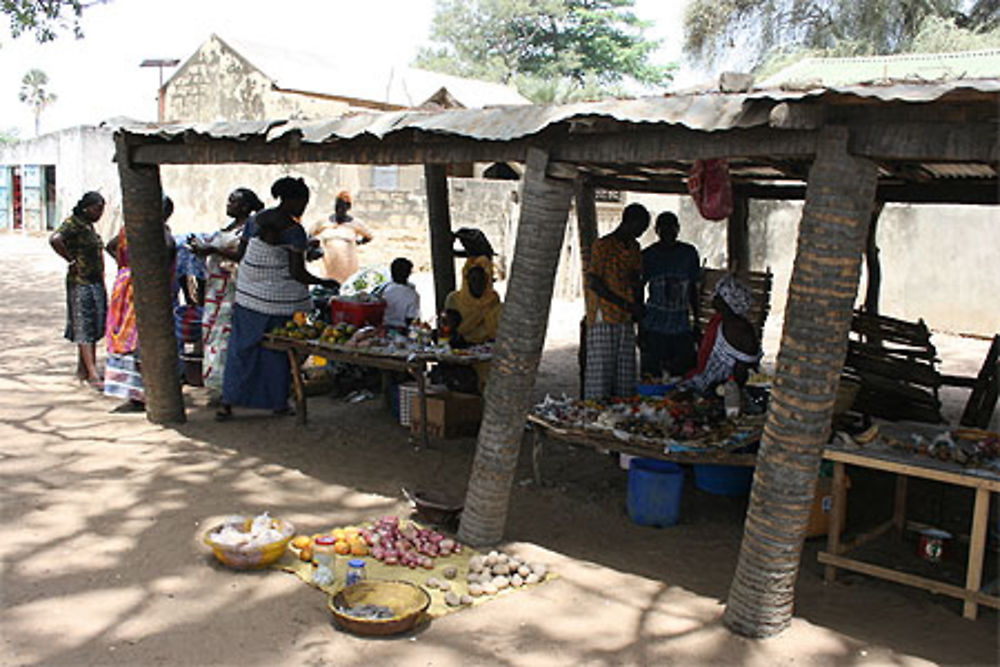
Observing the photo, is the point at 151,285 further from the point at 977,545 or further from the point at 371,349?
the point at 977,545

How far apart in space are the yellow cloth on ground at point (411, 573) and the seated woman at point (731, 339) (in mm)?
2106

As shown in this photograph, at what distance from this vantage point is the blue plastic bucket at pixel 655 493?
557 cm

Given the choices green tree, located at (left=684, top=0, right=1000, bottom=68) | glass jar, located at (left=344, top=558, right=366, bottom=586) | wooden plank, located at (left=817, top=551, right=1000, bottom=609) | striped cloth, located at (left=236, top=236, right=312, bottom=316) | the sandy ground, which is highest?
green tree, located at (left=684, top=0, right=1000, bottom=68)

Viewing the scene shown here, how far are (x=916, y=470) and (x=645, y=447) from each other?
1.56 meters

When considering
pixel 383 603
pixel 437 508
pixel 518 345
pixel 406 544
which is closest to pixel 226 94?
pixel 437 508

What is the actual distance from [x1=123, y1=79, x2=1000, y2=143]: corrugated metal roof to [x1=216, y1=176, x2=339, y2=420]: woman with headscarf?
129cm

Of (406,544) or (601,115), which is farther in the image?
(406,544)

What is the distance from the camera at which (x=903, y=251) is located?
13930 mm

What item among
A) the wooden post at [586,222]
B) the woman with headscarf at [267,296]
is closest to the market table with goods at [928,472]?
the woman with headscarf at [267,296]

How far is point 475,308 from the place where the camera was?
759cm

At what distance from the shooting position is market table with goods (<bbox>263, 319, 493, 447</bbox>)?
695 cm

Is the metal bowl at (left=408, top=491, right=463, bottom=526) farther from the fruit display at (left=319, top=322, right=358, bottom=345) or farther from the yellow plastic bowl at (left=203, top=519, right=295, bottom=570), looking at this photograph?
the fruit display at (left=319, top=322, right=358, bottom=345)

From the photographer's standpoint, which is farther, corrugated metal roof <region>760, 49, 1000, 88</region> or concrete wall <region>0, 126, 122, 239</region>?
concrete wall <region>0, 126, 122, 239</region>

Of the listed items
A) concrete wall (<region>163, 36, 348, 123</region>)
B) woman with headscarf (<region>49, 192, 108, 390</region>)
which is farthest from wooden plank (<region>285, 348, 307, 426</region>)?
concrete wall (<region>163, 36, 348, 123</region>)
